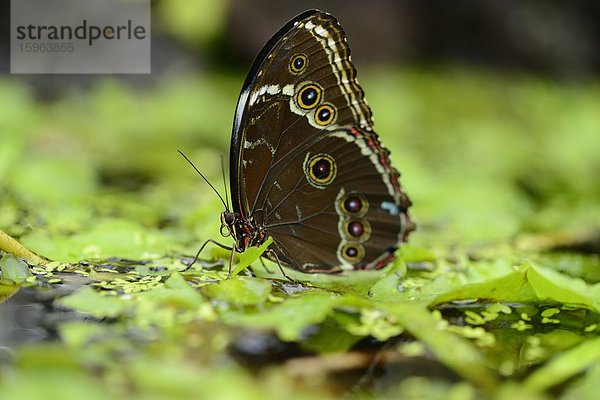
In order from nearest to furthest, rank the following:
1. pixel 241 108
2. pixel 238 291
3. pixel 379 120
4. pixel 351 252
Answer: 1. pixel 238 291
2. pixel 241 108
3. pixel 351 252
4. pixel 379 120

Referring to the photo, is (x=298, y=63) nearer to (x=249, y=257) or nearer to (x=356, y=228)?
(x=356, y=228)

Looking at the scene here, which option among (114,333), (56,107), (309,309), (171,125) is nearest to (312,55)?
(309,309)

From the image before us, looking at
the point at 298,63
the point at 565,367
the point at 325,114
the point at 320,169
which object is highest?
the point at 298,63

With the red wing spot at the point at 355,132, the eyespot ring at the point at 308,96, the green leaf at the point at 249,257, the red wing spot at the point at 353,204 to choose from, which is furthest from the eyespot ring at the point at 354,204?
the green leaf at the point at 249,257

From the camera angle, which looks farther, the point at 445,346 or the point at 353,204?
the point at 353,204

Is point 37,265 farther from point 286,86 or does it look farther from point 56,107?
point 56,107

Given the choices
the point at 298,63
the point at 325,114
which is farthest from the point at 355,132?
the point at 298,63

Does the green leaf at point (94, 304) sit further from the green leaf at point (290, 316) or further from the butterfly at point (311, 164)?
the butterfly at point (311, 164)
